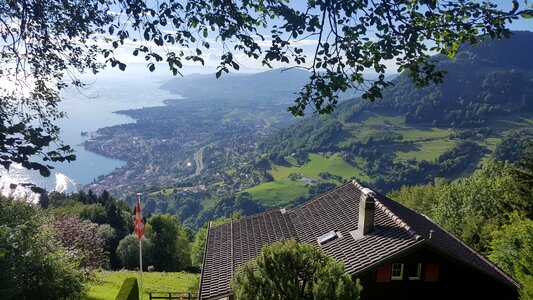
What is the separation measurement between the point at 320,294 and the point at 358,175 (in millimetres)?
141832

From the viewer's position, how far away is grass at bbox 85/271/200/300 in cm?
2255

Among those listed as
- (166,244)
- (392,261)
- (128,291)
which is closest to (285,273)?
(392,261)

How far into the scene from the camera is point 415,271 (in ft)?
54.6

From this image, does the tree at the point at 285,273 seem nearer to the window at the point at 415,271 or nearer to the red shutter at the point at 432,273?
the window at the point at 415,271

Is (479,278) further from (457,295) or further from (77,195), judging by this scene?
(77,195)

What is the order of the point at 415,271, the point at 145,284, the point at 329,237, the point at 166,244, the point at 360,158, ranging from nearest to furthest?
the point at 415,271, the point at 329,237, the point at 145,284, the point at 166,244, the point at 360,158

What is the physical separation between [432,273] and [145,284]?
20305mm

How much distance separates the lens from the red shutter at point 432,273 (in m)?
16.5

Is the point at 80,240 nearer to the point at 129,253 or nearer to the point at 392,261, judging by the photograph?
the point at 129,253

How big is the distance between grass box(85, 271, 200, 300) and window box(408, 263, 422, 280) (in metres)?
15.1

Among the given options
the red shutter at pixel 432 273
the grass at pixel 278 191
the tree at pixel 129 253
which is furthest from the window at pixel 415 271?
the grass at pixel 278 191

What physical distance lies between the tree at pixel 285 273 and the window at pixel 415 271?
726cm

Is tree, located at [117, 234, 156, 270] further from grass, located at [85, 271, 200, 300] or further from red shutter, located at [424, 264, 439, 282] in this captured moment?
red shutter, located at [424, 264, 439, 282]

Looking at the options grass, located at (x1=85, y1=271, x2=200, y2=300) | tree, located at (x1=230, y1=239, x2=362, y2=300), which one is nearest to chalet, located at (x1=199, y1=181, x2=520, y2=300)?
tree, located at (x1=230, y1=239, x2=362, y2=300)
